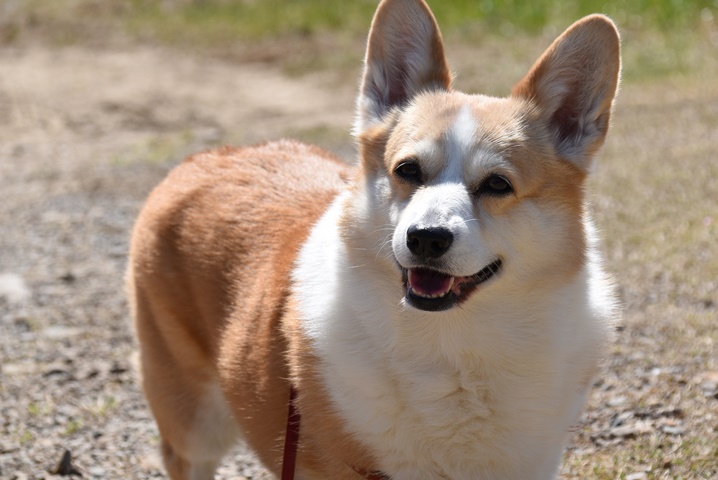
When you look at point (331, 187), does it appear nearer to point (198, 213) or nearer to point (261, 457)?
point (198, 213)

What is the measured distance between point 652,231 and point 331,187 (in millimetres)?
3749

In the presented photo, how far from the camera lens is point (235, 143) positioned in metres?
10.2

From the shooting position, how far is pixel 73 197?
871 centimetres

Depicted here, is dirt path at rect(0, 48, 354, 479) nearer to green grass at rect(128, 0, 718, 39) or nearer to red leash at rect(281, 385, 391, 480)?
red leash at rect(281, 385, 391, 480)

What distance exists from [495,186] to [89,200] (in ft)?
20.6

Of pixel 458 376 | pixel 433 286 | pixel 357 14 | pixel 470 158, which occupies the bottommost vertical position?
pixel 357 14

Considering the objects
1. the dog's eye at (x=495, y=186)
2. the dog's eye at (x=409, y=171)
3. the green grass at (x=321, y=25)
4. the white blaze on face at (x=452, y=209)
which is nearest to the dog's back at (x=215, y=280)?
the dog's eye at (x=409, y=171)

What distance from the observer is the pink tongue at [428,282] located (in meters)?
2.90

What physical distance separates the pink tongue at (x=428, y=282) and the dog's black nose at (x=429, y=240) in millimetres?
102

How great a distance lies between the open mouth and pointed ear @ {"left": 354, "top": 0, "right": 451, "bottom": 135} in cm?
76

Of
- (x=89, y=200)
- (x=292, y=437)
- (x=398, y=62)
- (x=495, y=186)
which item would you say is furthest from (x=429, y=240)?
(x=89, y=200)

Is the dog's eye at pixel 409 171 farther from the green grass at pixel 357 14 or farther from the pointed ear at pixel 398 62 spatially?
the green grass at pixel 357 14

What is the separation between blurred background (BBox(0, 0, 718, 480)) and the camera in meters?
4.33

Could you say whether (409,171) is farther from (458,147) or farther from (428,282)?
(428,282)
